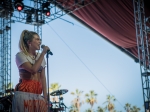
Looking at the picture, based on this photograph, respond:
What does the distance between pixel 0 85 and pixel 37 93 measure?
8322 mm

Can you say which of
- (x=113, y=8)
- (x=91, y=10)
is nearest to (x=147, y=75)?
(x=113, y=8)

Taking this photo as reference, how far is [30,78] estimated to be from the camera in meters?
1.65

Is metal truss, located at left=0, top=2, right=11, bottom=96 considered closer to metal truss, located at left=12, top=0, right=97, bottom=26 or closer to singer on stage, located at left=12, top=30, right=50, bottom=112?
metal truss, located at left=12, top=0, right=97, bottom=26

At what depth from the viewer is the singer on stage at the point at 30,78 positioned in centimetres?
155

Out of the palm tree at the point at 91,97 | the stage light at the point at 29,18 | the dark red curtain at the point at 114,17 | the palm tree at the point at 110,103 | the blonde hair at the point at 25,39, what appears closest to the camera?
the blonde hair at the point at 25,39

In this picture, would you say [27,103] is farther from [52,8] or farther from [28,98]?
[52,8]

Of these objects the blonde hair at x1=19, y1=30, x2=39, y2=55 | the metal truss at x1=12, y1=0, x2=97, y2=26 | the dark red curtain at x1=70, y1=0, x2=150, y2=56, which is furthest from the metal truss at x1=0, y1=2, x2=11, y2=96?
the blonde hair at x1=19, y1=30, x2=39, y2=55

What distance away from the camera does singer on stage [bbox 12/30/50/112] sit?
1.55 metres

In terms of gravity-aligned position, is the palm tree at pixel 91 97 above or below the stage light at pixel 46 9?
below

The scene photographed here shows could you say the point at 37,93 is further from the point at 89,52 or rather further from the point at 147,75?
the point at 89,52

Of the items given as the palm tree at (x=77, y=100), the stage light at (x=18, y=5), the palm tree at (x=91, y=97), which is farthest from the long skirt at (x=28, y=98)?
the palm tree at (x=77, y=100)

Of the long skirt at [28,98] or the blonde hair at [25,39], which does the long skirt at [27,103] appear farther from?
the blonde hair at [25,39]

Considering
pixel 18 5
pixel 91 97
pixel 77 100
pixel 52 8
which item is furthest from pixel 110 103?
pixel 18 5

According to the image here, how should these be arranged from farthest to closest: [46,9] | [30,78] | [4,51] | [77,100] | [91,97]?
[77,100], [91,97], [4,51], [46,9], [30,78]
